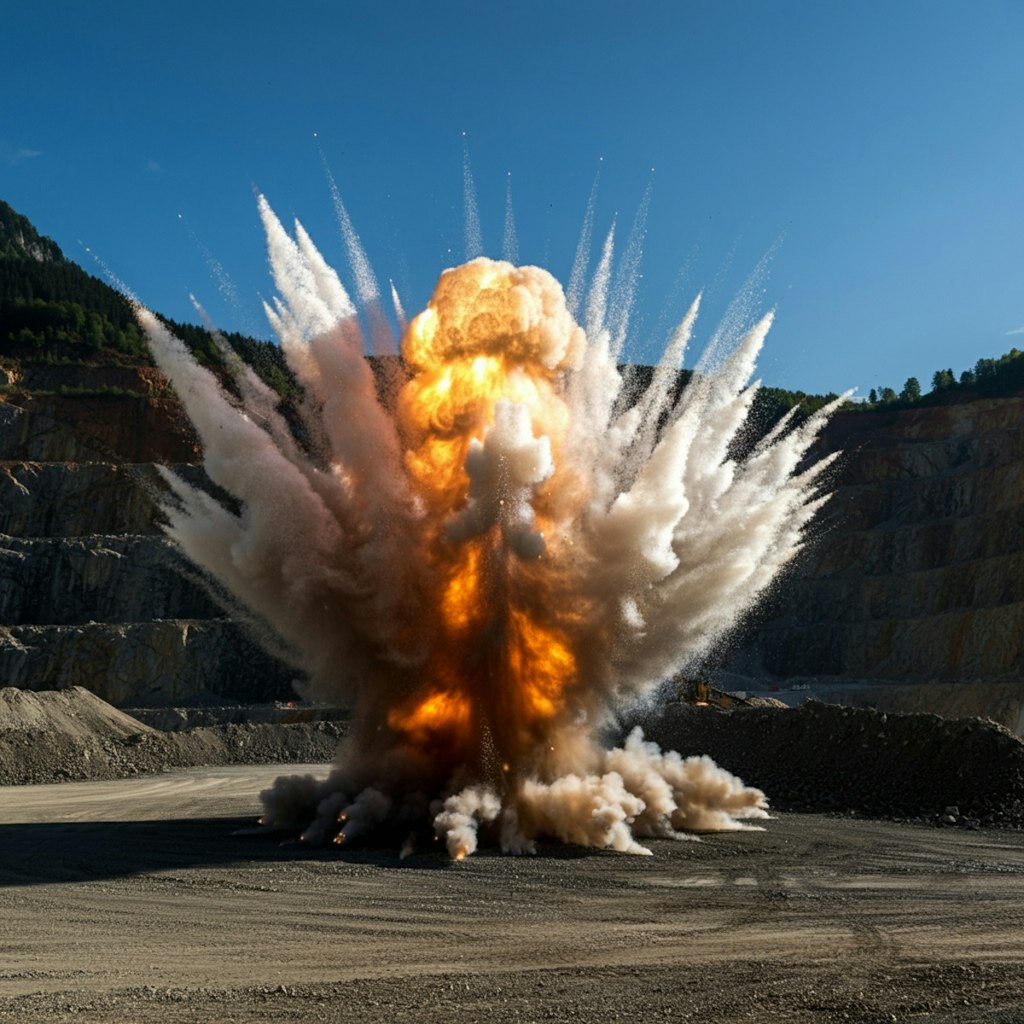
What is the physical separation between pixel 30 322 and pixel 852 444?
93111 mm

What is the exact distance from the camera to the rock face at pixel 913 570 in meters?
83.6

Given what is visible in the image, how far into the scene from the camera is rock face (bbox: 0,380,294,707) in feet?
255

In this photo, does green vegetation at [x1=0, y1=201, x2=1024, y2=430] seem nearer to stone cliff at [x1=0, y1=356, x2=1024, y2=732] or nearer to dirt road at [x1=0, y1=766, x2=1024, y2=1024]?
stone cliff at [x1=0, y1=356, x2=1024, y2=732]

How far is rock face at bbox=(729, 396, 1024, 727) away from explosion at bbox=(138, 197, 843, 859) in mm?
54184

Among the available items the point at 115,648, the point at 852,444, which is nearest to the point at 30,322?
the point at 115,648

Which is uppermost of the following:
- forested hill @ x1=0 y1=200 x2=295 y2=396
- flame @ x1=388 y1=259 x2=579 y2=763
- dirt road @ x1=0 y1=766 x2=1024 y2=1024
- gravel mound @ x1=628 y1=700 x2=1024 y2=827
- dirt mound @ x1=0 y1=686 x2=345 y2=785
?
forested hill @ x1=0 y1=200 x2=295 y2=396

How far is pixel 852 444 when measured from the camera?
116 metres

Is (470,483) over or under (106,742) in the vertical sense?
over

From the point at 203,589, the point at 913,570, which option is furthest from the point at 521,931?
the point at 913,570

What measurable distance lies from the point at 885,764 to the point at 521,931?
19800 millimetres

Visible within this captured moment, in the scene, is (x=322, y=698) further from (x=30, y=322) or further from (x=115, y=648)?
(x=30, y=322)

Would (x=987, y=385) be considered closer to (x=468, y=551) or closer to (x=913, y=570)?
(x=913, y=570)

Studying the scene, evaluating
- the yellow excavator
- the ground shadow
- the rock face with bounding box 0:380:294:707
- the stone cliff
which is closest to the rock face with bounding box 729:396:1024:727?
the stone cliff

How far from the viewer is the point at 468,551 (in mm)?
25375
